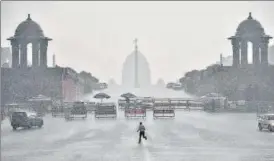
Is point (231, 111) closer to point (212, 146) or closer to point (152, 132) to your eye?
point (152, 132)

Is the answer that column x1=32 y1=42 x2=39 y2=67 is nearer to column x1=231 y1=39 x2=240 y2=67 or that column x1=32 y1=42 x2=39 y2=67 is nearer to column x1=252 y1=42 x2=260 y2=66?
column x1=231 y1=39 x2=240 y2=67

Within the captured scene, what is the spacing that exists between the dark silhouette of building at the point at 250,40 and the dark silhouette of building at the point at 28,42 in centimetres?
3019

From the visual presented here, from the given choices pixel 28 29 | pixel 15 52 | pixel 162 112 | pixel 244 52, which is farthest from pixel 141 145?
pixel 244 52

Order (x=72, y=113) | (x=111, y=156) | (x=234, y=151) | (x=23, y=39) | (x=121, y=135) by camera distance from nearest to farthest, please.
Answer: (x=111, y=156) → (x=234, y=151) → (x=121, y=135) → (x=72, y=113) → (x=23, y=39)

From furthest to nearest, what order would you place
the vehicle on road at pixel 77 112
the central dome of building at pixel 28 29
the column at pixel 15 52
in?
the column at pixel 15 52 → the central dome of building at pixel 28 29 → the vehicle on road at pixel 77 112

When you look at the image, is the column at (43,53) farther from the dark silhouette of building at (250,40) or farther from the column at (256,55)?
the column at (256,55)

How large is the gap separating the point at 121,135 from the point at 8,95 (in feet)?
186

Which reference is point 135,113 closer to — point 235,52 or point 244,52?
point 244,52

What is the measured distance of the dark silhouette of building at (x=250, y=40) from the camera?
357 ft

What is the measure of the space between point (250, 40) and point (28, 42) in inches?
1381

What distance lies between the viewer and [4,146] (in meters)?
36.3

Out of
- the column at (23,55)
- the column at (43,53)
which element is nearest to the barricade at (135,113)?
the column at (43,53)

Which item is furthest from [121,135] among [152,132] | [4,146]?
[4,146]

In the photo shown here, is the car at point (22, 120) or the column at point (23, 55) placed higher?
the column at point (23, 55)
